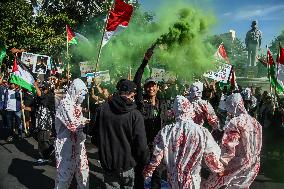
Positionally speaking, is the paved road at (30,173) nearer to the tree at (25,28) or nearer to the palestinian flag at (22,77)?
the palestinian flag at (22,77)

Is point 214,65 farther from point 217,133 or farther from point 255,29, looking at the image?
point 255,29

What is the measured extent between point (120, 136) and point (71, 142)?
1.33 metres

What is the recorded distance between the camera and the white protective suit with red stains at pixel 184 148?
13.4 ft

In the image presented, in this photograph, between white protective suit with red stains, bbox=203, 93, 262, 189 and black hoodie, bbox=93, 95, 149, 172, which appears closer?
black hoodie, bbox=93, 95, 149, 172

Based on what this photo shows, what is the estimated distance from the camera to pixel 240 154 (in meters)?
4.71

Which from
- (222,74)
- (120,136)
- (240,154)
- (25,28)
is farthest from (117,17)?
(25,28)

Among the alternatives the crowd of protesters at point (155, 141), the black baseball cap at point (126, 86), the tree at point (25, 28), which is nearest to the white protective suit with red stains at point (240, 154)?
the crowd of protesters at point (155, 141)

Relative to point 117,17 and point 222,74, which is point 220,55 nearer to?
point 222,74

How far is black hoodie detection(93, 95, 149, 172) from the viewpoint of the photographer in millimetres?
Result: 4418

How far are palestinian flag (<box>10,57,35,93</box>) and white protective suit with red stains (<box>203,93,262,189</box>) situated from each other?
6.22 metres

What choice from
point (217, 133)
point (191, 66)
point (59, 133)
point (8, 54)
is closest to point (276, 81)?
point (217, 133)

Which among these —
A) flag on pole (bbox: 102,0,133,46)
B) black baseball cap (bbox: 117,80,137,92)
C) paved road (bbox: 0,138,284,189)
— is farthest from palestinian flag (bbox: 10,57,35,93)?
black baseball cap (bbox: 117,80,137,92)

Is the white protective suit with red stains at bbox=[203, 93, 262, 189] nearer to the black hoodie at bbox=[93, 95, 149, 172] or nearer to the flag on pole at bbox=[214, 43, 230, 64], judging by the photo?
the black hoodie at bbox=[93, 95, 149, 172]

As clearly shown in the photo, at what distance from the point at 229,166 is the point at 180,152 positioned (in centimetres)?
92
